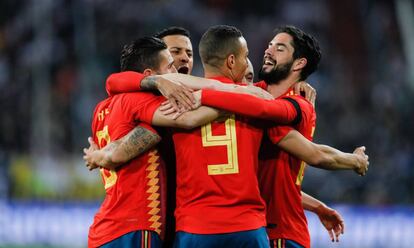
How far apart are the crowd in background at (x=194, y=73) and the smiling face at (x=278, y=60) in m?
6.91

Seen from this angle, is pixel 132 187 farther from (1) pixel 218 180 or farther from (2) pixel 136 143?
(1) pixel 218 180

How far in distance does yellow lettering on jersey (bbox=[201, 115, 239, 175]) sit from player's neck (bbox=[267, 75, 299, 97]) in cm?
74

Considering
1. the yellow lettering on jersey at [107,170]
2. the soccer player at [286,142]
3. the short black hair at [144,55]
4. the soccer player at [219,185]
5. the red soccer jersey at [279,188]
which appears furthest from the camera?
the short black hair at [144,55]

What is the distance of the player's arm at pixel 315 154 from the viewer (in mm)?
5363

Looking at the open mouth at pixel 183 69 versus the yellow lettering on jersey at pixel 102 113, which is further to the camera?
the open mouth at pixel 183 69

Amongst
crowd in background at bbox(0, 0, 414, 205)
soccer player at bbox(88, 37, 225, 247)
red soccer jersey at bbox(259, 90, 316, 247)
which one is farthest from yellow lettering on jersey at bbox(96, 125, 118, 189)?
crowd in background at bbox(0, 0, 414, 205)

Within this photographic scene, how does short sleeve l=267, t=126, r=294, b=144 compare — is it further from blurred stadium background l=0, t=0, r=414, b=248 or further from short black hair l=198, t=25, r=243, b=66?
blurred stadium background l=0, t=0, r=414, b=248

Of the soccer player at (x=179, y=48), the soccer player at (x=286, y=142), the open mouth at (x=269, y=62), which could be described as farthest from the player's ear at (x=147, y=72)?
the soccer player at (x=179, y=48)

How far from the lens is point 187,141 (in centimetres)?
517

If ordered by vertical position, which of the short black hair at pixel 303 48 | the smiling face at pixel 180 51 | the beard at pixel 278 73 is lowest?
the beard at pixel 278 73

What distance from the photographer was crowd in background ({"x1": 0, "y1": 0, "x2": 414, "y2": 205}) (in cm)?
1329

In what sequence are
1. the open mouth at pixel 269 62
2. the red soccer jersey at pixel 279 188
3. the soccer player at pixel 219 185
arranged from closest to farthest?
the soccer player at pixel 219 185, the red soccer jersey at pixel 279 188, the open mouth at pixel 269 62

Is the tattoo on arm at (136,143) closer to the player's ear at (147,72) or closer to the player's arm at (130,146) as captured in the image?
the player's arm at (130,146)

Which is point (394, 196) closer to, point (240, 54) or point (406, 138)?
point (406, 138)
